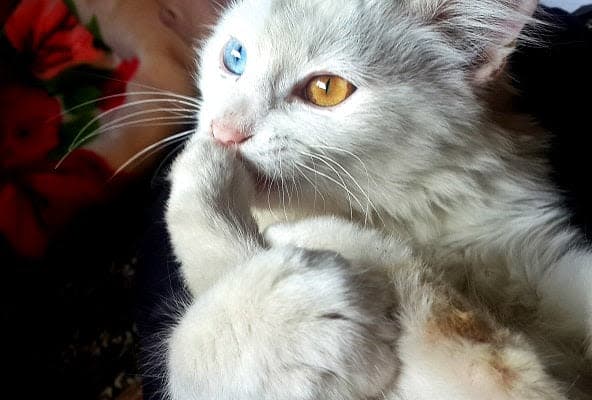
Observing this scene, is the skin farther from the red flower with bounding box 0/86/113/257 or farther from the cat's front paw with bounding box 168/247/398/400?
the cat's front paw with bounding box 168/247/398/400

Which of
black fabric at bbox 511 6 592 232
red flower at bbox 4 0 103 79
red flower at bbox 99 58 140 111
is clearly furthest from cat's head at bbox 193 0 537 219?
red flower at bbox 4 0 103 79

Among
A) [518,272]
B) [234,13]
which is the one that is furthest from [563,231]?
[234,13]

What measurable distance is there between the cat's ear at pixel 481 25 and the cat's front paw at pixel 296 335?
455 mm

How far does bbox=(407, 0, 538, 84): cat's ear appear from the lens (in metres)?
0.83

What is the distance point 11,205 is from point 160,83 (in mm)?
480

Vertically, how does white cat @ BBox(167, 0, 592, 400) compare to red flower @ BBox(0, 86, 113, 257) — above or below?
above

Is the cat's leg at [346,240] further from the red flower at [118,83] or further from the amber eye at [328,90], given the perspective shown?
the red flower at [118,83]

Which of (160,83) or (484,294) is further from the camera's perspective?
(160,83)

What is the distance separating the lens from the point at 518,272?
2.52 ft

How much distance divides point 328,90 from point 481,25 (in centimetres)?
26

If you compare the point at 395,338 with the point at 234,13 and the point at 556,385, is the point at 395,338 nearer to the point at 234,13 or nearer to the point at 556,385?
the point at 556,385

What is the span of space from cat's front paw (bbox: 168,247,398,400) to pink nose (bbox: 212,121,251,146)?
0.85 ft

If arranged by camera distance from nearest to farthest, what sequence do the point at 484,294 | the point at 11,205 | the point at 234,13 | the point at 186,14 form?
the point at 484,294 → the point at 234,13 → the point at 11,205 → the point at 186,14

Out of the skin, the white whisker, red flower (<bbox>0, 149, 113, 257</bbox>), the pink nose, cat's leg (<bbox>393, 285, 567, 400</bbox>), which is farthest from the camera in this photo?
the skin
